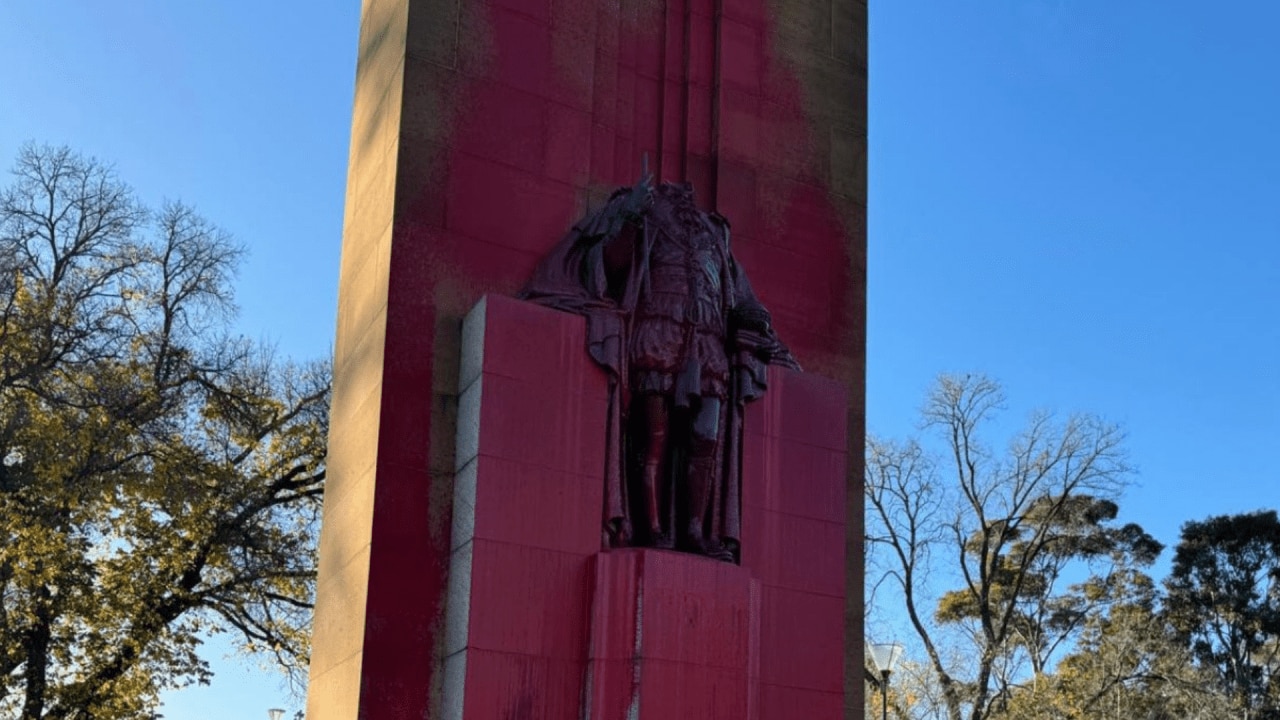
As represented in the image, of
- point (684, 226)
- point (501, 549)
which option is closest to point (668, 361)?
point (684, 226)

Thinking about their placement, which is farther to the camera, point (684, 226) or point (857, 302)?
point (857, 302)

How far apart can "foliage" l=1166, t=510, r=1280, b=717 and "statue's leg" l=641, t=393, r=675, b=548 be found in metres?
33.8

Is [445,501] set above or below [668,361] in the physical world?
below

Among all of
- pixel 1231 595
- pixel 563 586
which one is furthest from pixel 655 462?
pixel 1231 595

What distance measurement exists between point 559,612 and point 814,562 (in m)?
2.33

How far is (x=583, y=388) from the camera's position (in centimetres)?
1215

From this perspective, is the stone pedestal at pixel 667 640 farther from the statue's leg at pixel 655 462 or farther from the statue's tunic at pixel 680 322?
the statue's tunic at pixel 680 322

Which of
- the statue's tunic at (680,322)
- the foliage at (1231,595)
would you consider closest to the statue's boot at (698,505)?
the statue's tunic at (680,322)

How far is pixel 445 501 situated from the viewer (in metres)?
11.9

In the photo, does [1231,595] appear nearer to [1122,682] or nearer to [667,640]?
[1122,682]

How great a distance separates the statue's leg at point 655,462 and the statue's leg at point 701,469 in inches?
7.5

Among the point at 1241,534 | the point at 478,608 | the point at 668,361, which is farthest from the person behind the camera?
the point at 1241,534

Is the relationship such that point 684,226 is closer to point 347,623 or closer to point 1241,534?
point 347,623

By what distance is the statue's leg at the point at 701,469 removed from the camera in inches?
480
